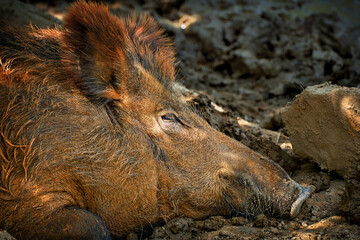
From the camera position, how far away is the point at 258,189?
2.61m

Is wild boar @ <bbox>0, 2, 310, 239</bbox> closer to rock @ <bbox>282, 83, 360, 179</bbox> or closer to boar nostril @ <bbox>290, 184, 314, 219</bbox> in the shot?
boar nostril @ <bbox>290, 184, 314, 219</bbox>

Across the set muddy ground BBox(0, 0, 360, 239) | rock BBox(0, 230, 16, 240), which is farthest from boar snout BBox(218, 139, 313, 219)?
rock BBox(0, 230, 16, 240)

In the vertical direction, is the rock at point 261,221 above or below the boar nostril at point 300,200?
below

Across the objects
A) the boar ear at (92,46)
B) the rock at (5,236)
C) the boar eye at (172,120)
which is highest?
the boar ear at (92,46)

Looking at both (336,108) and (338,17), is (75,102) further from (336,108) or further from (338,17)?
(338,17)

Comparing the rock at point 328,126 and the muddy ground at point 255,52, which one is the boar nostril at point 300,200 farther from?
the muddy ground at point 255,52

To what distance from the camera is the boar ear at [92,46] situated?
2.60m

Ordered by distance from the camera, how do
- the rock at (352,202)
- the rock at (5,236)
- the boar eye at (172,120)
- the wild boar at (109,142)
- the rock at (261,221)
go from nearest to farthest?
the rock at (5,236)
the wild boar at (109,142)
the rock at (352,202)
the rock at (261,221)
the boar eye at (172,120)

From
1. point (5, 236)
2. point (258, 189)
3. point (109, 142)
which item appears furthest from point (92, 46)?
point (258, 189)

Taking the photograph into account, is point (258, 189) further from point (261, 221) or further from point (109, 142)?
point (109, 142)

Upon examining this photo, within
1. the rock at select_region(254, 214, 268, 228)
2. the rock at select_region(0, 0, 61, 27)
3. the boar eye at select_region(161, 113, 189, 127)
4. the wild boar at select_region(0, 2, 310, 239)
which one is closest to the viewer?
the wild boar at select_region(0, 2, 310, 239)

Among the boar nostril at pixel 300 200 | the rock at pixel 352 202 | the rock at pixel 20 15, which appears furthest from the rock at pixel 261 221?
the rock at pixel 20 15

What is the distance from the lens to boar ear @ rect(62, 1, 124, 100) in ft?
8.54

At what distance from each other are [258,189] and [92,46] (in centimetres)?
143
